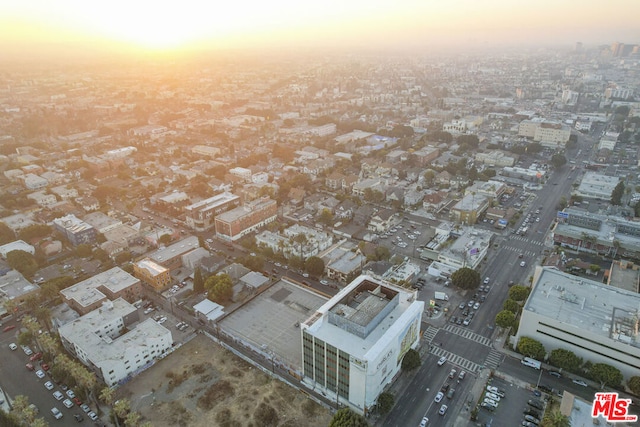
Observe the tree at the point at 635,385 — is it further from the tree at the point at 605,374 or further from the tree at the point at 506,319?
the tree at the point at 506,319

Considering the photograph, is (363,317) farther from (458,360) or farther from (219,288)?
(219,288)

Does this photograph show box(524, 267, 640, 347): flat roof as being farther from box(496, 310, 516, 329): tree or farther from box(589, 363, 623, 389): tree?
box(589, 363, 623, 389): tree

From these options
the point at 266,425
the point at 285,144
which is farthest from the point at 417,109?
the point at 266,425

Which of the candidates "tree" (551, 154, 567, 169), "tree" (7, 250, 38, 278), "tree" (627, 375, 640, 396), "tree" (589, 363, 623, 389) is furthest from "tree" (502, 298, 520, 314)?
"tree" (551, 154, 567, 169)

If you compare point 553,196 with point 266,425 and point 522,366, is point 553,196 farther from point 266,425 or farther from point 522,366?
point 266,425

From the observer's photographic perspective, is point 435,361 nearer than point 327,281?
Yes

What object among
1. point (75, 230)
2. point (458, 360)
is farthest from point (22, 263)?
point (458, 360)
